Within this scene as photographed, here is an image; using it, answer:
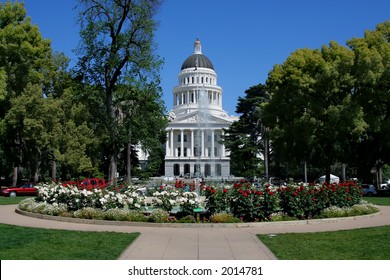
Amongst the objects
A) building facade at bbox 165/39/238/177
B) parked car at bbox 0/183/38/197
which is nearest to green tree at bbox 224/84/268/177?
parked car at bbox 0/183/38/197

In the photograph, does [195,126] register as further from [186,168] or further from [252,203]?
[252,203]

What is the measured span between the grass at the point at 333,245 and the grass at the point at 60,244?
337 cm

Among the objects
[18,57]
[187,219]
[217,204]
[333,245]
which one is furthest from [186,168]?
[333,245]

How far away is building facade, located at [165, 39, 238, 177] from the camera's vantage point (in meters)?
109

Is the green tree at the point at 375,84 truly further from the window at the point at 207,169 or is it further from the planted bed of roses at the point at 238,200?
the window at the point at 207,169

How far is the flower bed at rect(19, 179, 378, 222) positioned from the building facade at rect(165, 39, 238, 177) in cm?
8117

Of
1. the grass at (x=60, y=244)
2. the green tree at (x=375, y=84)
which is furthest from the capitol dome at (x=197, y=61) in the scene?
the grass at (x=60, y=244)

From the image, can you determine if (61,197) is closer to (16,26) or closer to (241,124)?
(16,26)

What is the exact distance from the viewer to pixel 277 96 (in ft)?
125

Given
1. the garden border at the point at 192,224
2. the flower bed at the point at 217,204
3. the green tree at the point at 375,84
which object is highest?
the green tree at the point at 375,84

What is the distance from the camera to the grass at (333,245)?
365 inches

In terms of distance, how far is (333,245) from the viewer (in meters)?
10.7

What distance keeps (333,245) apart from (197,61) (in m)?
121

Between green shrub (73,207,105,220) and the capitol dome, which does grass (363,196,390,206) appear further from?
the capitol dome
